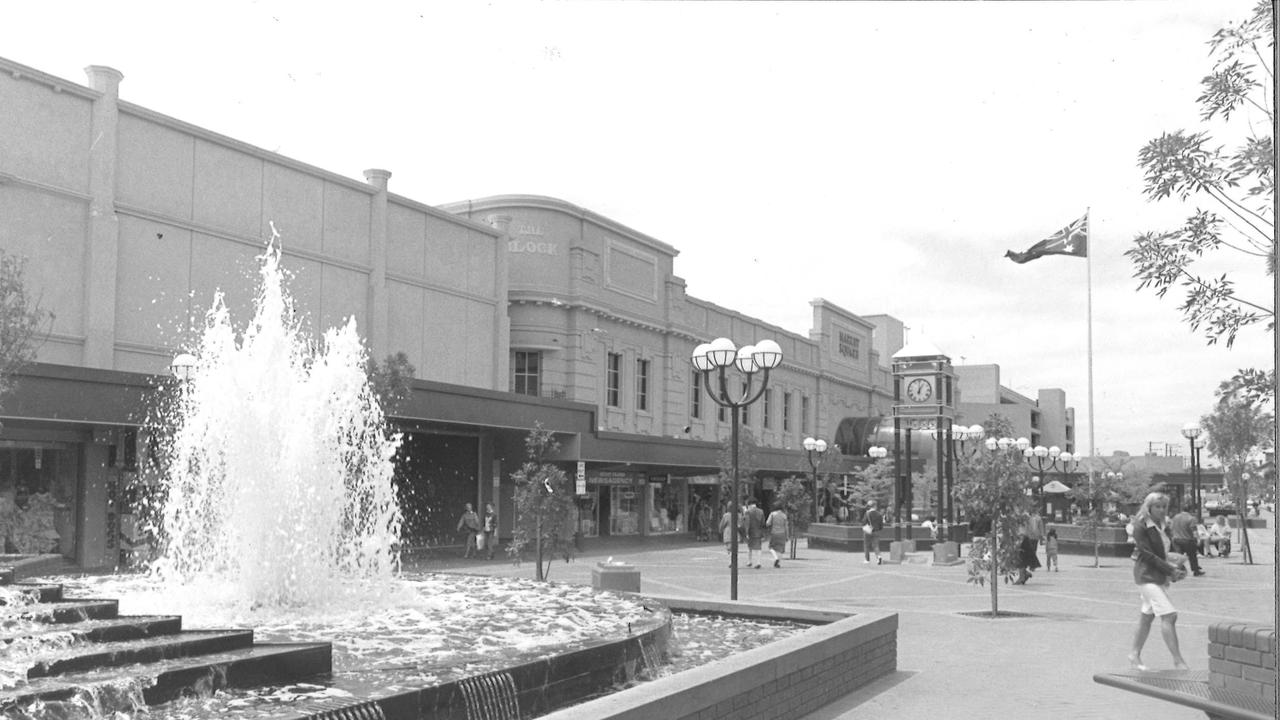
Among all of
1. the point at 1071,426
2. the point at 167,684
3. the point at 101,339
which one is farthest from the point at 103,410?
the point at 1071,426

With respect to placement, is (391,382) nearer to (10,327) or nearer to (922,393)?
(10,327)

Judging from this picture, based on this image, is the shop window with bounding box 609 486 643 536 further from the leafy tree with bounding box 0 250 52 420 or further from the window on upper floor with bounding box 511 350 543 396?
the leafy tree with bounding box 0 250 52 420

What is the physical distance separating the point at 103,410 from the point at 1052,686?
19125mm

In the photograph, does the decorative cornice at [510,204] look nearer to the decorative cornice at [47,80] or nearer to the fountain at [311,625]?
the decorative cornice at [47,80]

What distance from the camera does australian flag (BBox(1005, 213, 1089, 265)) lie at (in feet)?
145

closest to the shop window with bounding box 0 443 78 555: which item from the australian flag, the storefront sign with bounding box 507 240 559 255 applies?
the storefront sign with bounding box 507 240 559 255

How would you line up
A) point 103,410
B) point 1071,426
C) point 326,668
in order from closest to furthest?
1. point 326,668
2. point 103,410
3. point 1071,426

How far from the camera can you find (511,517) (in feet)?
127

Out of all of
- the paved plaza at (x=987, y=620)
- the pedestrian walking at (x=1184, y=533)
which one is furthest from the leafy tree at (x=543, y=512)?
the pedestrian walking at (x=1184, y=533)

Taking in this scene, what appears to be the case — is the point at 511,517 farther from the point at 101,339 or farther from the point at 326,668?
the point at 326,668

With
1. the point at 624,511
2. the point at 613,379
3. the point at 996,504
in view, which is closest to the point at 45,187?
the point at 996,504

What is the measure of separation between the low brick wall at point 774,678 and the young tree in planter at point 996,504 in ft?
22.4

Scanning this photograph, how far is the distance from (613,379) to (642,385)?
268cm

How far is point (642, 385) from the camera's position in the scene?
48188mm
